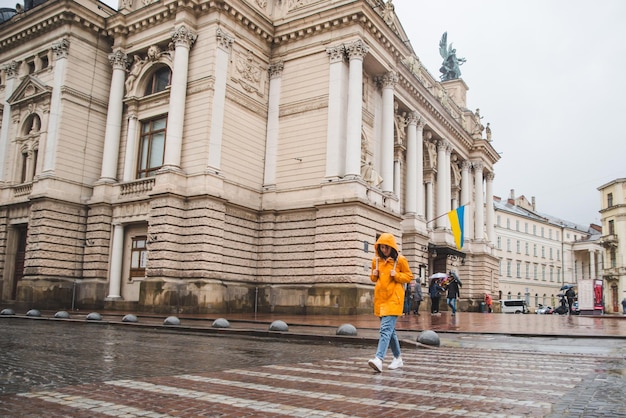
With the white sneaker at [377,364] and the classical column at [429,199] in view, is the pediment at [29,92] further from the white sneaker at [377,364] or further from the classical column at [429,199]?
the white sneaker at [377,364]

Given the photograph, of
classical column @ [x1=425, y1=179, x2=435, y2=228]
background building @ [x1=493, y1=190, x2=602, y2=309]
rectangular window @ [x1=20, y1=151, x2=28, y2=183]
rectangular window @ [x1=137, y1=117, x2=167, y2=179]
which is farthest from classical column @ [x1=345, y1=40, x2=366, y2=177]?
background building @ [x1=493, y1=190, x2=602, y2=309]

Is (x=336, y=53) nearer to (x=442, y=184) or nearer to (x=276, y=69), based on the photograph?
(x=276, y=69)

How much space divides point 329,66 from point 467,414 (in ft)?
90.2

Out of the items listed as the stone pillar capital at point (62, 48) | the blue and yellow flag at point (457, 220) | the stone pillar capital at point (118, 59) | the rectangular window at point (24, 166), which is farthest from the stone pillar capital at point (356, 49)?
the rectangular window at point (24, 166)

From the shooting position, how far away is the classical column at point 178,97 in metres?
28.7

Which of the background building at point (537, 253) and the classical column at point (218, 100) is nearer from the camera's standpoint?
the classical column at point (218, 100)

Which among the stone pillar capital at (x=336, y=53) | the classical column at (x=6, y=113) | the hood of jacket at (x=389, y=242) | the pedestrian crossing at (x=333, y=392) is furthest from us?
the classical column at (x=6, y=113)

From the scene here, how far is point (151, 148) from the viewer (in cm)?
3195

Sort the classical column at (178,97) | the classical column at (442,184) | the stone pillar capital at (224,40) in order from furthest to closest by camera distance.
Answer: the classical column at (442,184)
the stone pillar capital at (224,40)
the classical column at (178,97)

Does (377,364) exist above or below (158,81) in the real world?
below

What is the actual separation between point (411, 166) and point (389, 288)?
109 ft

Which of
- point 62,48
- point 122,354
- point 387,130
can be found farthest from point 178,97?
point 122,354

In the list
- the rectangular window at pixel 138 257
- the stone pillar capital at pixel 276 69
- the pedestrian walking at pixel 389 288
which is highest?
the stone pillar capital at pixel 276 69

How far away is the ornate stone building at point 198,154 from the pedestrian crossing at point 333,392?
63.0ft
